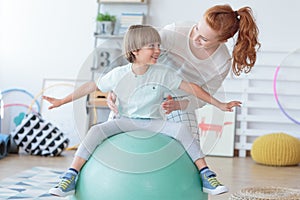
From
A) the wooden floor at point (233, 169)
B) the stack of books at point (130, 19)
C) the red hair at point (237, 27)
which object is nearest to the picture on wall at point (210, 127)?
the red hair at point (237, 27)

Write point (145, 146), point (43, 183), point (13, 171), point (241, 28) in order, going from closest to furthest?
point (145, 146) < point (241, 28) < point (43, 183) < point (13, 171)

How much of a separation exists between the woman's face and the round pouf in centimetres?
42

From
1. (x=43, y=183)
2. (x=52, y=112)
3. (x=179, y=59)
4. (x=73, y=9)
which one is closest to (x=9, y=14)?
(x=73, y=9)

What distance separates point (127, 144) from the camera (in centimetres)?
207

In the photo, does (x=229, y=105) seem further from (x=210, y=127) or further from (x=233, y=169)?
(x=233, y=169)

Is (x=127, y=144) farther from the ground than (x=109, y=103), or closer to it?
closer to it

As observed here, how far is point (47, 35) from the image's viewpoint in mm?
5230

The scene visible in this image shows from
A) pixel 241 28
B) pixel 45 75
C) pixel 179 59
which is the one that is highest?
pixel 241 28

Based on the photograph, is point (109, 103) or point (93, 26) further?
point (93, 26)

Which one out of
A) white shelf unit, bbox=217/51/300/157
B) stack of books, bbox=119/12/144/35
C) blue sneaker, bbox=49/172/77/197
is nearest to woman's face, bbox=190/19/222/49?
blue sneaker, bbox=49/172/77/197

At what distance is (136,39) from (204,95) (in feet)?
1.13

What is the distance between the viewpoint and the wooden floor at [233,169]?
3.51 m

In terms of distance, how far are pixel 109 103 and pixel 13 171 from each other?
A: 1.69 m

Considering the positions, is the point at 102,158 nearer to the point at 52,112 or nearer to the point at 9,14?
the point at 52,112
